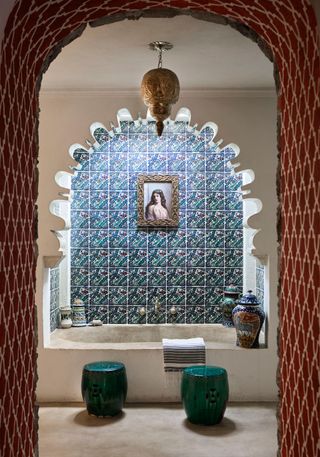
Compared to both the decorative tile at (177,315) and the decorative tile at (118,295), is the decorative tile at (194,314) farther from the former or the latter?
the decorative tile at (118,295)

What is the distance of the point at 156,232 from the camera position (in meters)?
7.62

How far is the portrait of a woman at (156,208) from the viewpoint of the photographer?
7586 mm

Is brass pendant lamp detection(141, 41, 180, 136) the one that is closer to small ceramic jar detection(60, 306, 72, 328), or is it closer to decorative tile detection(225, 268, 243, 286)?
decorative tile detection(225, 268, 243, 286)

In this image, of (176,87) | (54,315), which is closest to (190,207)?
(54,315)

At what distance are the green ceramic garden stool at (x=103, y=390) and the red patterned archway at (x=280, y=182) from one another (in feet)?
8.80

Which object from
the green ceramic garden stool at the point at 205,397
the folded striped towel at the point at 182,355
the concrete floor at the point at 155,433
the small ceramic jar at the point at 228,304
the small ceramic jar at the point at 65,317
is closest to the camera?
the concrete floor at the point at 155,433

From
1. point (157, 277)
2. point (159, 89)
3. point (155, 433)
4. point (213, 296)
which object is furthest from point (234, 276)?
point (159, 89)

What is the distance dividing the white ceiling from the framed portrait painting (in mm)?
1600

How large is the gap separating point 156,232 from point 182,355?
1944 millimetres

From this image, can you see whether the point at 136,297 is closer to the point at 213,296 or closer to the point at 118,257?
the point at 118,257

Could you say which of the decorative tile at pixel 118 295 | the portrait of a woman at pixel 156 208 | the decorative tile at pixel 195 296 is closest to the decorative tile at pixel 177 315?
the decorative tile at pixel 195 296

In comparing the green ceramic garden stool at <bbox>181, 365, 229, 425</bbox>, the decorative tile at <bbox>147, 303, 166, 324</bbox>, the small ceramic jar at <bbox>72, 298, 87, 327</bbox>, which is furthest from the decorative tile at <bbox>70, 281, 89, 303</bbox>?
the green ceramic garden stool at <bbox>181, 365, 229, 425</bbox>

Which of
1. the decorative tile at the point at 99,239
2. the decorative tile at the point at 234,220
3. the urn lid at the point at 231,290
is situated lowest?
the urn lid at the point at 231,290

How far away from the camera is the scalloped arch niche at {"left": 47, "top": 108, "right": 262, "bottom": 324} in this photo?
7.59 meters
